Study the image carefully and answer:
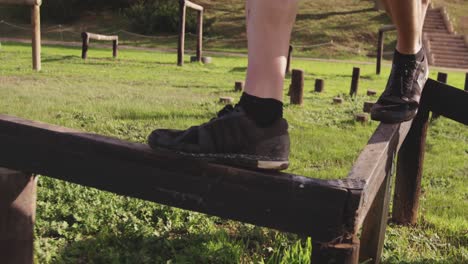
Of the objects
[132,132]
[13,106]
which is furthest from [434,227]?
[13,106]

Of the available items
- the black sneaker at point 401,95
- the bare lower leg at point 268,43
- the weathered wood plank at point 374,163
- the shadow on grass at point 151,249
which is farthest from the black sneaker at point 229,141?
the shadow on grass at point 151,249

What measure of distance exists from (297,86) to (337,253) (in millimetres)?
7241

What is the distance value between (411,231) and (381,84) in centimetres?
1152

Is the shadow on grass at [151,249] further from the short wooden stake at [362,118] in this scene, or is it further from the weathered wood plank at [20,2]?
the weathered wood plank at [20,2]

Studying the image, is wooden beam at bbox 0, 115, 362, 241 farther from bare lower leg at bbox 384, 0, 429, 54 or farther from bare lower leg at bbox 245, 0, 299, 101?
bare lower leg at bbox 384, 0, 429, 54

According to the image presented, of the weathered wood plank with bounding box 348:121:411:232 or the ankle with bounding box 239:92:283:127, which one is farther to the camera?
the ankle with bounding box 239:92:283:127

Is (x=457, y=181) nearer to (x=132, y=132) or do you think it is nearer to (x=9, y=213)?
(x=132, y=132)

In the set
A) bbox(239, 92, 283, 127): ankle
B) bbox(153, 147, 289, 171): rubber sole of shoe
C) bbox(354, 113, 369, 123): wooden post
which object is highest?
bbox(239, 92, 283, 127): ankle

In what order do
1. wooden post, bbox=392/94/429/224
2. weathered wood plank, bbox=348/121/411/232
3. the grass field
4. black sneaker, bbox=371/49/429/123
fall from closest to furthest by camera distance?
weathered wood plank, bbox=348/121/411/232
black sneaker, bbox=371/49/429/123
the grass field
wooden post, bbox=392/94/429/224

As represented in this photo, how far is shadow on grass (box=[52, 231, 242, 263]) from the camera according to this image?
2789 millimetres

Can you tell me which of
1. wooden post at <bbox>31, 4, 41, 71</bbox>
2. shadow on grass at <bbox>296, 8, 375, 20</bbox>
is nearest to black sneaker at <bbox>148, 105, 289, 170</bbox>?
wooden post at <bbox>31, 4, 41, 71</bbox>

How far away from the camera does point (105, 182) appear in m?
1.81

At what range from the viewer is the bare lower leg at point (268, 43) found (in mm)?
1745

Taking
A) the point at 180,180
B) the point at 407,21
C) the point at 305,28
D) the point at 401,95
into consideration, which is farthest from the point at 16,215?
the point at 305,28
